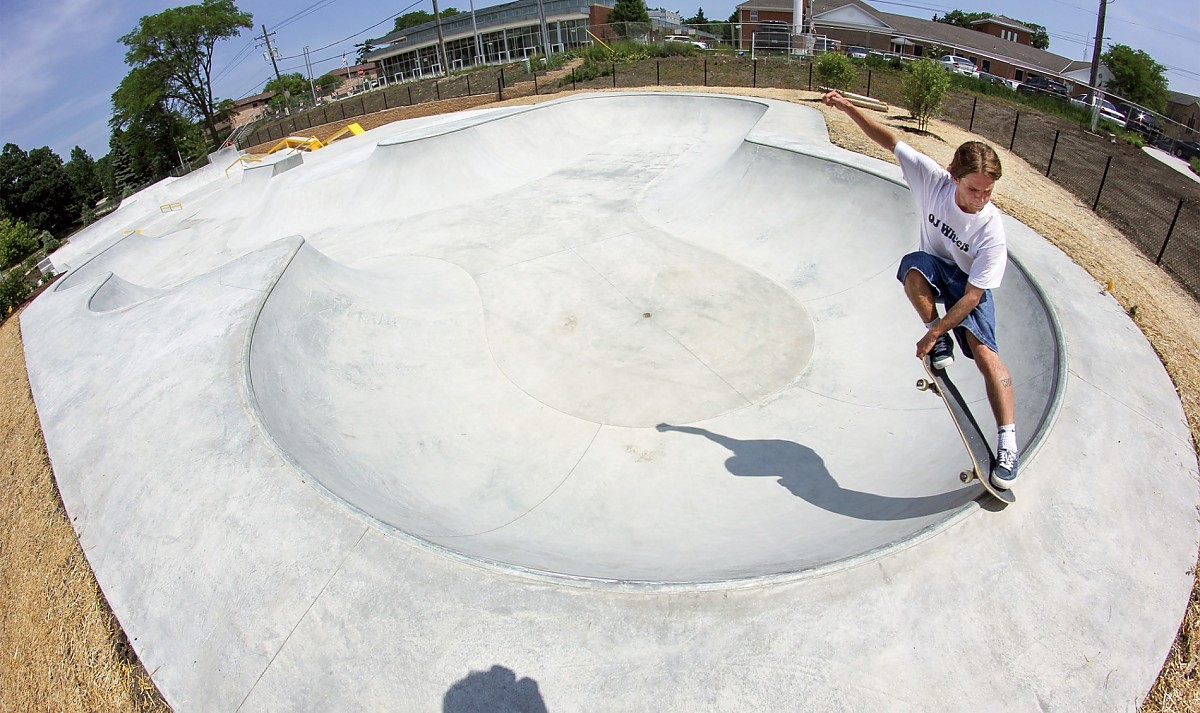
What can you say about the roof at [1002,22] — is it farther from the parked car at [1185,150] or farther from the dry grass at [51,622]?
the dry grass at [51,622]

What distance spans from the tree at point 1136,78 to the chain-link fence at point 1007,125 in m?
43.4

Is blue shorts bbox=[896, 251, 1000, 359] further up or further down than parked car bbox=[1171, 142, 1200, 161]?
further up

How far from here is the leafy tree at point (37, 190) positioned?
200 ft

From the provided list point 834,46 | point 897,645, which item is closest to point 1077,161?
point 897,645

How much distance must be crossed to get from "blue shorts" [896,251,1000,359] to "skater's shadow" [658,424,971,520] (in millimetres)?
1055

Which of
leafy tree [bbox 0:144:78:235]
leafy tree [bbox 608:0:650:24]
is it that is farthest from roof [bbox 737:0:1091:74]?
leafy tree [bbox 0:144:78:235]

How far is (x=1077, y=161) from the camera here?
54.4 feet

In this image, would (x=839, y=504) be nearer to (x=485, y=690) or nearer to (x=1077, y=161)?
(x=485, y=690)

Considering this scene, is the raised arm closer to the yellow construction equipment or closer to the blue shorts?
the blue shorts

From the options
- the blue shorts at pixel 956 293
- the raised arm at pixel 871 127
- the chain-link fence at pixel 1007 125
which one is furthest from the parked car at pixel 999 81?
the blue shorts at pixel 956 293

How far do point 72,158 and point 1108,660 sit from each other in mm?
106268

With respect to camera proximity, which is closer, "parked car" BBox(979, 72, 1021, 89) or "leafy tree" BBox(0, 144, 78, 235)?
"parked car" BBox(979, 72, 1021, 89)

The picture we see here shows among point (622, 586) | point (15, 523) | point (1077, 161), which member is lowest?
point (1077, 161)

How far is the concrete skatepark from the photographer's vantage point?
314cm
